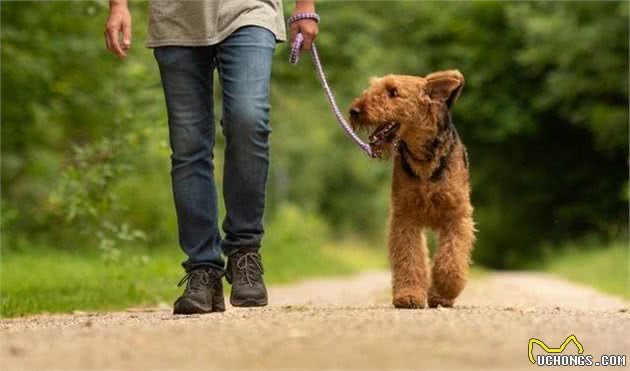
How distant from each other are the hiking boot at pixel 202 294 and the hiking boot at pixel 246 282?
0.10 meters

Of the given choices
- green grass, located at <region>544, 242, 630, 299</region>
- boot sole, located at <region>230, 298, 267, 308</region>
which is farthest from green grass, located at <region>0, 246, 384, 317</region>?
green grass, located at <region>544, 242, 630, 299</region>

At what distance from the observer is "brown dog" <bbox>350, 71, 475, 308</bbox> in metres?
6.50

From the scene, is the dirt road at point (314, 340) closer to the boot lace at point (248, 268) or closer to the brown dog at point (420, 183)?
the boot lace at point (248, 268)

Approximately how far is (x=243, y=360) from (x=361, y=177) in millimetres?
36936

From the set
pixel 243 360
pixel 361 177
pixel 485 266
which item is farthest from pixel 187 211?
pixel 361 177

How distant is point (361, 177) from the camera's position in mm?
40969

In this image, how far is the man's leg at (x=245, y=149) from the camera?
5926 mm

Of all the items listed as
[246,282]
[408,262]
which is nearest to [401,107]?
[408,262]

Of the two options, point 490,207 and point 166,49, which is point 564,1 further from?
point 166,49

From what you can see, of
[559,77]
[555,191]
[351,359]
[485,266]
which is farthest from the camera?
[485,266]

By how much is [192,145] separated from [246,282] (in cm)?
78

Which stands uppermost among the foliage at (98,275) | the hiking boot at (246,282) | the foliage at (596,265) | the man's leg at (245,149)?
the man's leg at (245,149)

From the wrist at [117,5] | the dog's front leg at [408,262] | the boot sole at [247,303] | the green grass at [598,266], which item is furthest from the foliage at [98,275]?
the green grass at [598,266]

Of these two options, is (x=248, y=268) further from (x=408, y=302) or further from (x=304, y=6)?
(x=304, y=6)
